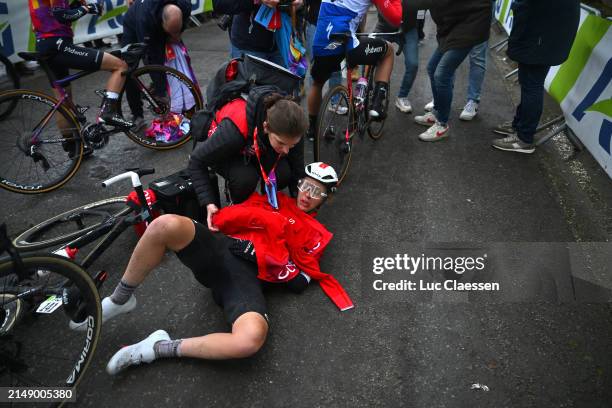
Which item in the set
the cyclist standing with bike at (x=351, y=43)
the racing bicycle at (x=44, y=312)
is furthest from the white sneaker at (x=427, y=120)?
the racing bicycle at (x=44, y=312)

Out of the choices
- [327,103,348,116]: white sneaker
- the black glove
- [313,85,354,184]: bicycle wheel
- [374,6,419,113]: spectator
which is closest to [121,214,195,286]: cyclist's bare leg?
the black glove

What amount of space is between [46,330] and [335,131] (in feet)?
8.84

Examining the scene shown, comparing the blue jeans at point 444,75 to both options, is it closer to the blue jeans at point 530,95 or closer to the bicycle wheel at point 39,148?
the blue jeans at point 530,95

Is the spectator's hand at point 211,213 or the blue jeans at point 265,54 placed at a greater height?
the blue jeans at point 265,54

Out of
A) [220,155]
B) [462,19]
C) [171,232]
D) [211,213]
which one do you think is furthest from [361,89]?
[171,232]

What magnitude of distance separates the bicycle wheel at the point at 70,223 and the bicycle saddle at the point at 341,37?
7.27 ft

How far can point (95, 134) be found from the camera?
12.2 ft

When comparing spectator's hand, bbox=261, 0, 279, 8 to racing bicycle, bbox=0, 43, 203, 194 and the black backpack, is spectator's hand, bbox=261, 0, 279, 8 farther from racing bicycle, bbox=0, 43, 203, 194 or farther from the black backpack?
racing bicycle, bbox=0, 43, 203, 194

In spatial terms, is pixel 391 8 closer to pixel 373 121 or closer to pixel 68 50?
pixel 373 121

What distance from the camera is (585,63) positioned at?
4.49 meters

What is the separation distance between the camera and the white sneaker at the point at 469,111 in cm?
502

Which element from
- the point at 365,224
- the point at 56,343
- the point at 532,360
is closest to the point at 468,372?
the point at 532,360

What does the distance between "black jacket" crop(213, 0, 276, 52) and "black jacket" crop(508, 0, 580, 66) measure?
7.72 feet

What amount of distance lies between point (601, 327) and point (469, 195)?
1.55 meters
